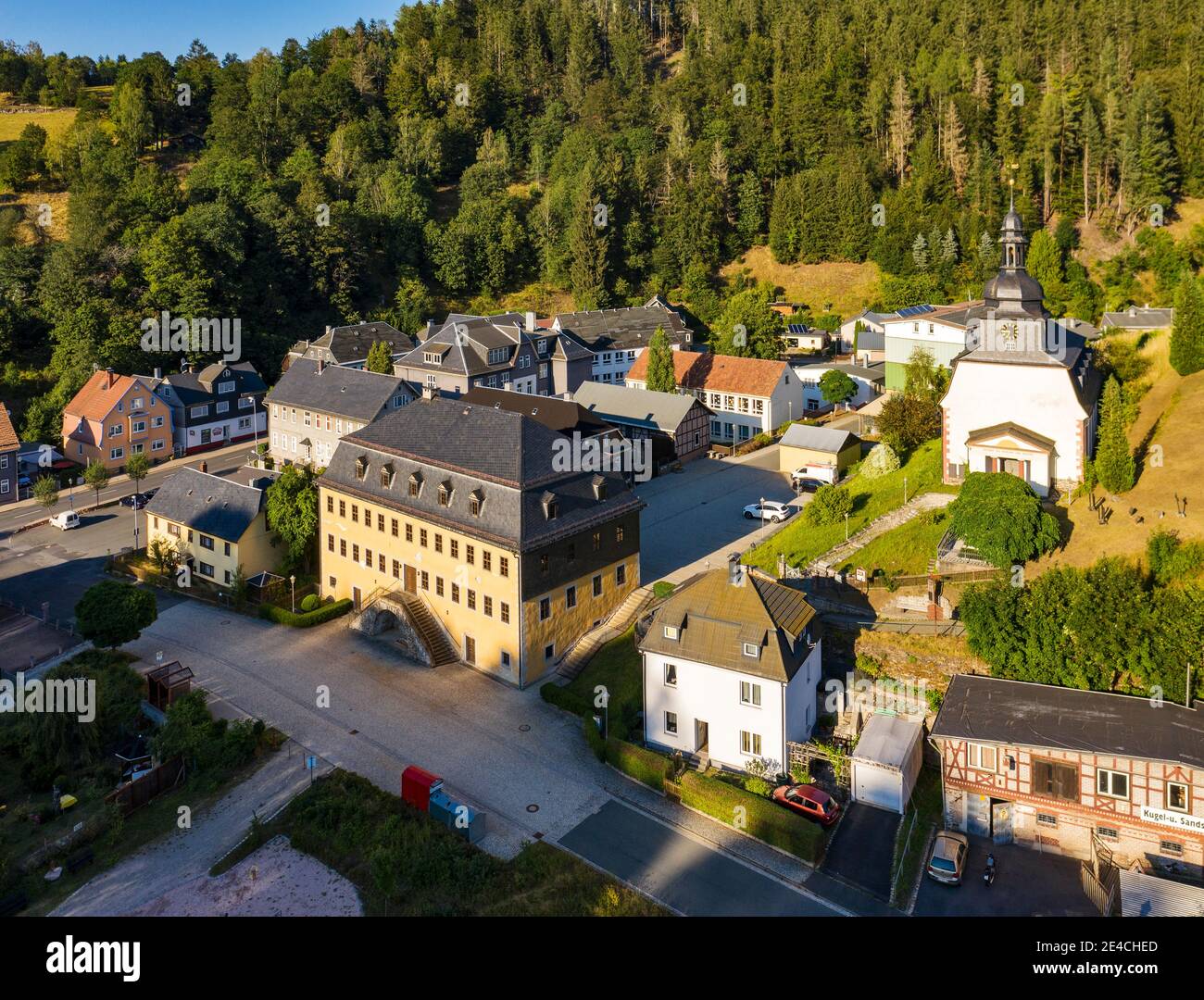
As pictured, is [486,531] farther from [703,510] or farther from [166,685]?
[703,510]

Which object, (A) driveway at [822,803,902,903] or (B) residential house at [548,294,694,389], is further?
(B) residential house at [548,294,694,389]

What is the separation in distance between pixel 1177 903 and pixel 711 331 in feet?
232

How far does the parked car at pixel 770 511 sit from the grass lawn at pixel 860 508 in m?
3.11

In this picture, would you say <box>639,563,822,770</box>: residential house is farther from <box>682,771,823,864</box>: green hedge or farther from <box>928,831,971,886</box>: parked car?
<box>928,831,971,886</box>: parked car

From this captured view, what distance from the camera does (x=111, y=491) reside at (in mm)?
59719

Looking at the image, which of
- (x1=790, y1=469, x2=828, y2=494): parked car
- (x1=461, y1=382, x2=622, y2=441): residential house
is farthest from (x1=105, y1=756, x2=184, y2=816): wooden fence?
(x1=790, y1=469, x2=828, y2=494): parked car

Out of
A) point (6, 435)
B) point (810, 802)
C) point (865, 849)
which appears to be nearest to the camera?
point (865, 849)

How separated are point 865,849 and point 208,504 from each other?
32.9 m

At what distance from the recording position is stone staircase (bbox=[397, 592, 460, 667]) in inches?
1452

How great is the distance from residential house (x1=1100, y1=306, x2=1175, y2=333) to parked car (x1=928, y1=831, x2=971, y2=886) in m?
34.0

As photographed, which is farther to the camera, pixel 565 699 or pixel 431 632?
pixel 431 632

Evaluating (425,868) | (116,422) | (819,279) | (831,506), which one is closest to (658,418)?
(831,506)

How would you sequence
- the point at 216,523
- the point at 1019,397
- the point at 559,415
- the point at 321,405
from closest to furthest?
the point at 1019,397 → the point at 216,523 → the point at 559,415 → the point at 321,405

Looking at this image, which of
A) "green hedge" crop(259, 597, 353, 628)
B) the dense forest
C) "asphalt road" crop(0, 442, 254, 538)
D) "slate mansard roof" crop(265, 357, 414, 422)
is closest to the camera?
"green hedge" crop(259, 597, 353, 628)
